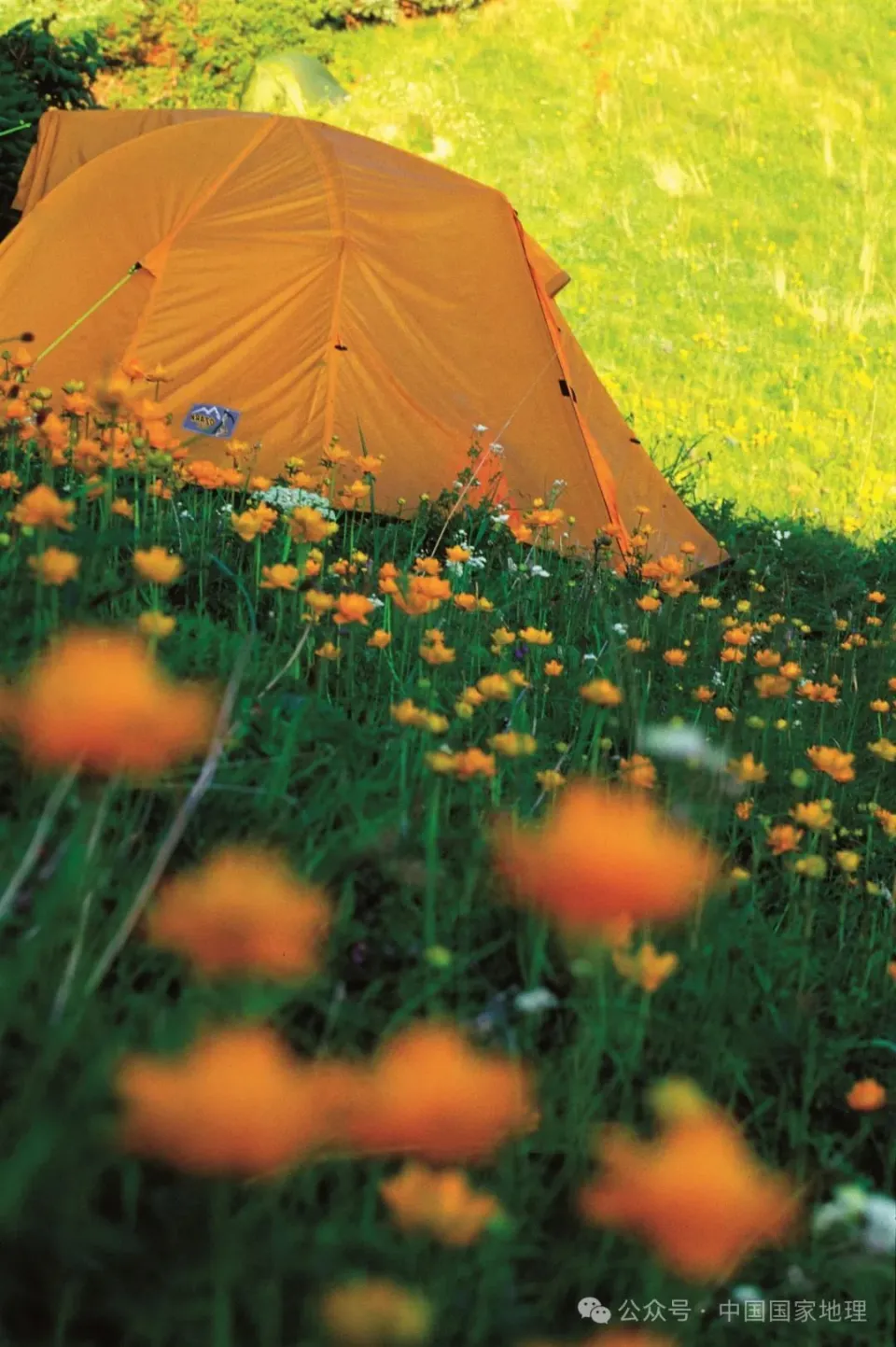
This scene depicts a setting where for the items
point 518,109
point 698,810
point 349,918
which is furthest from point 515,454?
point 518,109

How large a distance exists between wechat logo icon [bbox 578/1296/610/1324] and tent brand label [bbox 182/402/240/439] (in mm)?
4066

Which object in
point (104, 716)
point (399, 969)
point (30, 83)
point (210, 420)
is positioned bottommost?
point (210, 420)

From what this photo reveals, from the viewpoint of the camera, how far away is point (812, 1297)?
1.34 meters

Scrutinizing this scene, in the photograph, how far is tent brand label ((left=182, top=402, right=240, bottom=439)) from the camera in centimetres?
483

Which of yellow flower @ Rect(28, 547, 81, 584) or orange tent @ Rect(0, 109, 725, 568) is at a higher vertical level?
yellow flower @ Rect(28, 547, 81, 584)

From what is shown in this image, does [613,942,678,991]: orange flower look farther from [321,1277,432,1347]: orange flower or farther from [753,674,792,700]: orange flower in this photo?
[753,674,792,700]: orange flower

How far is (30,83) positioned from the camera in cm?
698

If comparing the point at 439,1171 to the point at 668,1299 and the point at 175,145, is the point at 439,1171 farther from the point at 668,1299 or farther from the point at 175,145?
the point at 175,145

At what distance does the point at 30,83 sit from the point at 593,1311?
24.2 feet

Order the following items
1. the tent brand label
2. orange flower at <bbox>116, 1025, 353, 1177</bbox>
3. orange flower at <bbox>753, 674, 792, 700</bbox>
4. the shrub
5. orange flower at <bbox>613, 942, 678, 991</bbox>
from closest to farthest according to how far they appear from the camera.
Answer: orange flower at <bbox>116, 1025, 353, 1177</bbox> → orange flower at <bbox>613, 942, 678, 991</bbox> → orange flower at <bbox>753, 674, 792, 700</bbox> → the tent brand label → the shrub

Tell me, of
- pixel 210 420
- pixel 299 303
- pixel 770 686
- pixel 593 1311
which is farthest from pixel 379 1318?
pixel 299 303

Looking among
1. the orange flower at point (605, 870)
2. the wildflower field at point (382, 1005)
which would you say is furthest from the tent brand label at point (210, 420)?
the orange flower at point (605, 870)

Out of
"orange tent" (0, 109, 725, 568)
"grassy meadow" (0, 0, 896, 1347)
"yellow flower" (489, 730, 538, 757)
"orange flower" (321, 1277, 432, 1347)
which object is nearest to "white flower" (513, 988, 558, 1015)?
"grassy meadow" (0, 0, 896, 1347)

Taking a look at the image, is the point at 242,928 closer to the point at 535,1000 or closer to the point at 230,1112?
the point at 230,1112
